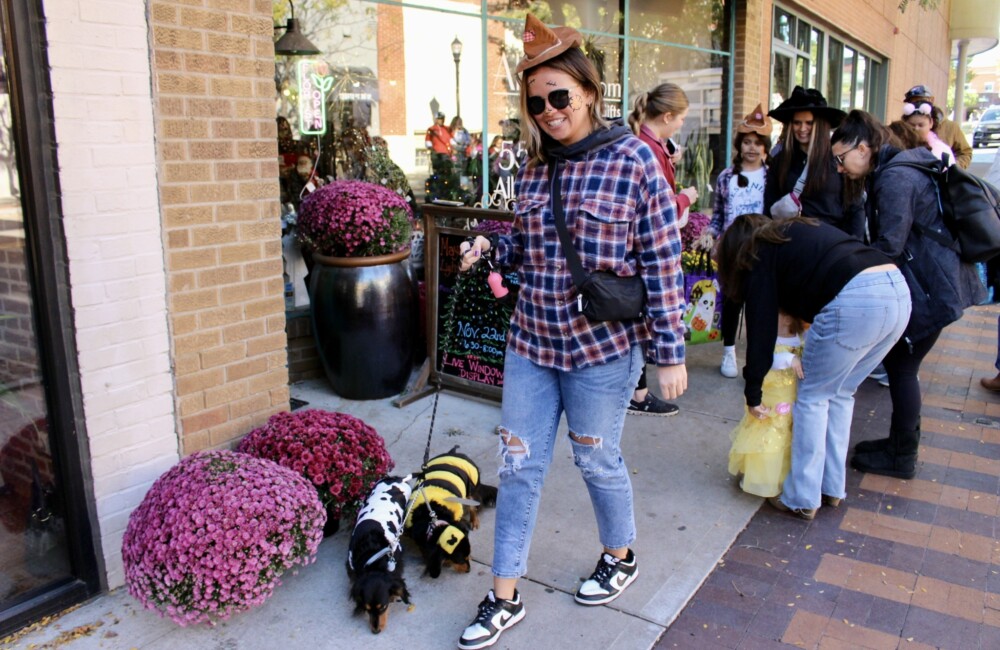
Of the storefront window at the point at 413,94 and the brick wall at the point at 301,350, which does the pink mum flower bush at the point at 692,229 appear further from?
the brick wall at the point at 301,350

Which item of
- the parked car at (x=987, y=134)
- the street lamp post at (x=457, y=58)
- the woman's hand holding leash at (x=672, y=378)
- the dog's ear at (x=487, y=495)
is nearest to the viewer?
the woman's hand holding leash at (x=672, y=378)

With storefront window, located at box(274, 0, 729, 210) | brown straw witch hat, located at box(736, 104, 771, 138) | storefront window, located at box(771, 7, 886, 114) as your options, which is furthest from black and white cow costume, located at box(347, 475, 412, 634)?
storefront window, located at box(771, 7, 886, 114)

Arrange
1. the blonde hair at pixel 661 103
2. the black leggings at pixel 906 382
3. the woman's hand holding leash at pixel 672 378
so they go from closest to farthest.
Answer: the woman's hand holding leash at pixel 672 378, the black leggings at pixel 906 382, the blonde hair at pixel 661 103

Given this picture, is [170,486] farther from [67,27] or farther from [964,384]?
[964,384]

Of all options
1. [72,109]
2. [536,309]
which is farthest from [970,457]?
[72,109]

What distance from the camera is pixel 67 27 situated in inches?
112

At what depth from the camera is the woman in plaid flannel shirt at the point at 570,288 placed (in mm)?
2689

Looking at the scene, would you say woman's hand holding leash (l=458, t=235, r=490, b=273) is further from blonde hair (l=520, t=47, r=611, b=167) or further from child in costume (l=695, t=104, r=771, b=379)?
child in costume (l=695, t=104, r=771, b=379)

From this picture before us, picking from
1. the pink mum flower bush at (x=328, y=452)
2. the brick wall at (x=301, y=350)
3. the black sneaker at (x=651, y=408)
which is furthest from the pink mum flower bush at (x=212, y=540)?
the black sneaker at (x=651, y=408)

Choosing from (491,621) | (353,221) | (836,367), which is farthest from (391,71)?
(491,621)

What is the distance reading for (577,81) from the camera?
2.70 metres

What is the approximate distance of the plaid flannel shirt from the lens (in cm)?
268

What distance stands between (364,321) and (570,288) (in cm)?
248

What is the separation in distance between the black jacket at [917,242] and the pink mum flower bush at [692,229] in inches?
82.6
